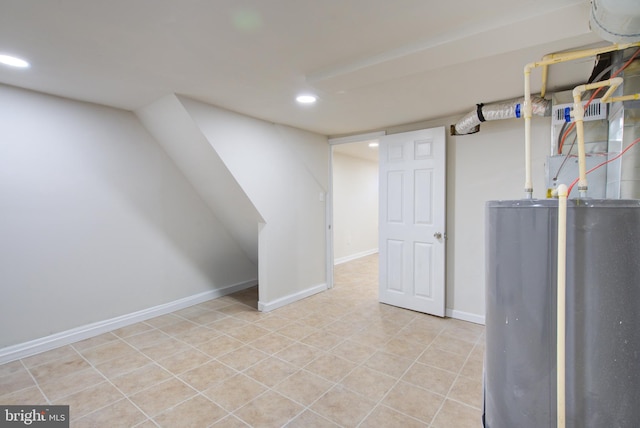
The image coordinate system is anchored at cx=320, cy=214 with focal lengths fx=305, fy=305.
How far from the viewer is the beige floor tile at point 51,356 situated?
7.84 ft

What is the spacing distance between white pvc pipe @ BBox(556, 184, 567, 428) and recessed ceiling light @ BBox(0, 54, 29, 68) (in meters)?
A: 2.91

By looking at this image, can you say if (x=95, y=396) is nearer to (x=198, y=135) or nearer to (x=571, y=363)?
(x=198, y=135)

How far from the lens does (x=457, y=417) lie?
70.7 inches

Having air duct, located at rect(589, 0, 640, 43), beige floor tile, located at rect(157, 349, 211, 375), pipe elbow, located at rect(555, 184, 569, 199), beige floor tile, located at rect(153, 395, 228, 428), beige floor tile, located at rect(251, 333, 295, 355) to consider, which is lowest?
beige floor tile, located at rect(153, 395, 228, 428)

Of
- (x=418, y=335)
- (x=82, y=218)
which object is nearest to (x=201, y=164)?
(x=82, y=218)

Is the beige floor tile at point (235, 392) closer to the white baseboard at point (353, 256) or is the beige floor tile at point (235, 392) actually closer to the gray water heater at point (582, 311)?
the gray water heater at point (582, 311)

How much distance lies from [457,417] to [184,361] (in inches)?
78.2

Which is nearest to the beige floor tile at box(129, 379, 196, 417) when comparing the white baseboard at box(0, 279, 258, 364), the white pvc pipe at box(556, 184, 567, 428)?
the white baseboard at box(0, 279, 258, 364)

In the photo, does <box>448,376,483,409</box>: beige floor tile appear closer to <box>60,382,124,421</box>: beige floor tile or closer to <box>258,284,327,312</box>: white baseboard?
<box>258,284,327,312</box>: white baseboard

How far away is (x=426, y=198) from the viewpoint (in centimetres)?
331

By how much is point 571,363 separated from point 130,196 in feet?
11.5

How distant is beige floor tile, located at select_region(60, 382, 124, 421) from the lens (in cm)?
185

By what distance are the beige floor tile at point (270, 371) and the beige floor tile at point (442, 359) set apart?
1.05m

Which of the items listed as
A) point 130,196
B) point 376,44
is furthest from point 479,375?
point 130,196
